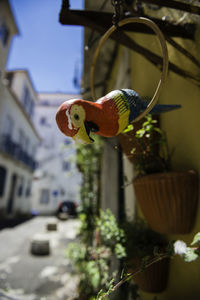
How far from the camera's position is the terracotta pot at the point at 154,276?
1.40 m

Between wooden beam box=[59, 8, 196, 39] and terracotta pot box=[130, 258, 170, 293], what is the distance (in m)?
1.58

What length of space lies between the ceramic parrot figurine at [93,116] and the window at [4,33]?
15807mm

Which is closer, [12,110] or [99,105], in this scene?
[99,105]

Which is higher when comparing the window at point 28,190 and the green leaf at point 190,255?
the green leaf at point 190,255

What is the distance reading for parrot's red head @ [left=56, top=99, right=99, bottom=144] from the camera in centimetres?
77

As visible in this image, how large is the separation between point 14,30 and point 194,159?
57.0 feet

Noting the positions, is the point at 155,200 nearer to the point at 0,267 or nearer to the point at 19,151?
the point at 0,267

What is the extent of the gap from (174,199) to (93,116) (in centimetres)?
75

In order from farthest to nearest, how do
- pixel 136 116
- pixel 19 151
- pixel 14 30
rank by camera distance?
pixel 19 151, pixel 14 30, pixel 136 116

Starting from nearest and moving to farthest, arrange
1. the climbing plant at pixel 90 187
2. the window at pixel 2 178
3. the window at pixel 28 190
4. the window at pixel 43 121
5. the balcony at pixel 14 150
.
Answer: the climbing plant at pixel 90 187 < the window at pixel 2 178 < the balcony at pixel 14 150 < the window at pixel 28 190 < the window at pixel 43 121

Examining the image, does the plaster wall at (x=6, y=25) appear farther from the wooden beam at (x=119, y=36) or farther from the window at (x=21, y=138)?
the wooden beam at (x=119, y=36)

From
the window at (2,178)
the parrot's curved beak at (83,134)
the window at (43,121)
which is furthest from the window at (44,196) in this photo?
the parrot's curved beak at (83,134)

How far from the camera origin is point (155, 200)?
4.16ft

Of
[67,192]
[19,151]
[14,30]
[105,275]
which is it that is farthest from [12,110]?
[105,275]
